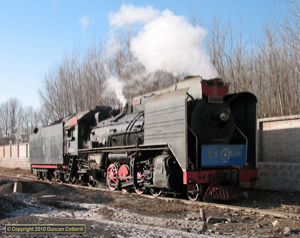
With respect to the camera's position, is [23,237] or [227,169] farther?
[227,169]

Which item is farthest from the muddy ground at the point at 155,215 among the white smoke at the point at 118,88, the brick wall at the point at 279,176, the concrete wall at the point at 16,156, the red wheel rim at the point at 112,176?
the concrete wall at the point at 16,156

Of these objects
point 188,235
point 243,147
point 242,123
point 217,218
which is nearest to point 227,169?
point 243,147

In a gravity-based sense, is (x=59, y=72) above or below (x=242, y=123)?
above

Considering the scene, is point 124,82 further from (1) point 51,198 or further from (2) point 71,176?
(1) point 51,198

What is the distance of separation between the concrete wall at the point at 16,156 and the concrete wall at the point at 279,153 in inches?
879

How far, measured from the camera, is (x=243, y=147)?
874 cm

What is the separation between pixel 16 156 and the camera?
3384cm

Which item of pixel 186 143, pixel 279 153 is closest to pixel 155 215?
pixel 186 143

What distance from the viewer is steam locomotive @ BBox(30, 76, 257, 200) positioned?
8109 millimetres

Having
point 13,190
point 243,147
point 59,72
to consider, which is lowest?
point 13,190

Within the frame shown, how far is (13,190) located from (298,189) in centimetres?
944

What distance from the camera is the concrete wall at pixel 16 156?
2952cm

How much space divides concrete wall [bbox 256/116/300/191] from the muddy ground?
0.65 m

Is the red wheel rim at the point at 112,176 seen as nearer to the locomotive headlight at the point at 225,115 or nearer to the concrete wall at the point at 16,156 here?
the locomotive headlight at the point at 225,115
